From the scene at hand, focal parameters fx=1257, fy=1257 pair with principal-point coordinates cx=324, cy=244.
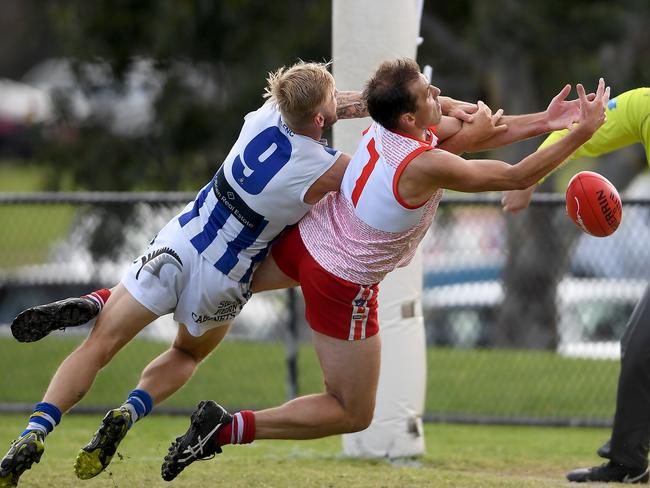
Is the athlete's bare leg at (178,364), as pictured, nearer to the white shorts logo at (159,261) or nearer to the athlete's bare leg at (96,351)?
the athlete's bare leg at (96,351)

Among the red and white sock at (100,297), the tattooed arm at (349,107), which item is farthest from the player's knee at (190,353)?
the tattooed arm at (349,107)

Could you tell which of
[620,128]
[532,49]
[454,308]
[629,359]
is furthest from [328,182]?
[532,49]

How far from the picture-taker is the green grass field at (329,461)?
6.82 metres

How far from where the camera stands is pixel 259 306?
10789 millimetres

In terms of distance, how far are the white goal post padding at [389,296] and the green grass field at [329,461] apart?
0.52 feet

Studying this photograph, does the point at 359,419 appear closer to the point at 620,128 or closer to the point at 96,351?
the point at 96,351

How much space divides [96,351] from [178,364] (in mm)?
656

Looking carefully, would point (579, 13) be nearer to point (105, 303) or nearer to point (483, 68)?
point (483, 68)

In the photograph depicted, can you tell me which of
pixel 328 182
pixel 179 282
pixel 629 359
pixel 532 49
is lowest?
pixel 629 359

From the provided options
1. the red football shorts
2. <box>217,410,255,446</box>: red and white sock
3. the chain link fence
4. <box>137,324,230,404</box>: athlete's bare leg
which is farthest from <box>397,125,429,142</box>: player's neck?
the chain link fence

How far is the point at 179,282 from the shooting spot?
6121 mm

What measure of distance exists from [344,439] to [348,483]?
3.29ft

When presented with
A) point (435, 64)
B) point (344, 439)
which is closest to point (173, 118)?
point (435, 64)

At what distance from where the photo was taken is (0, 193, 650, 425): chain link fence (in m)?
10.1
